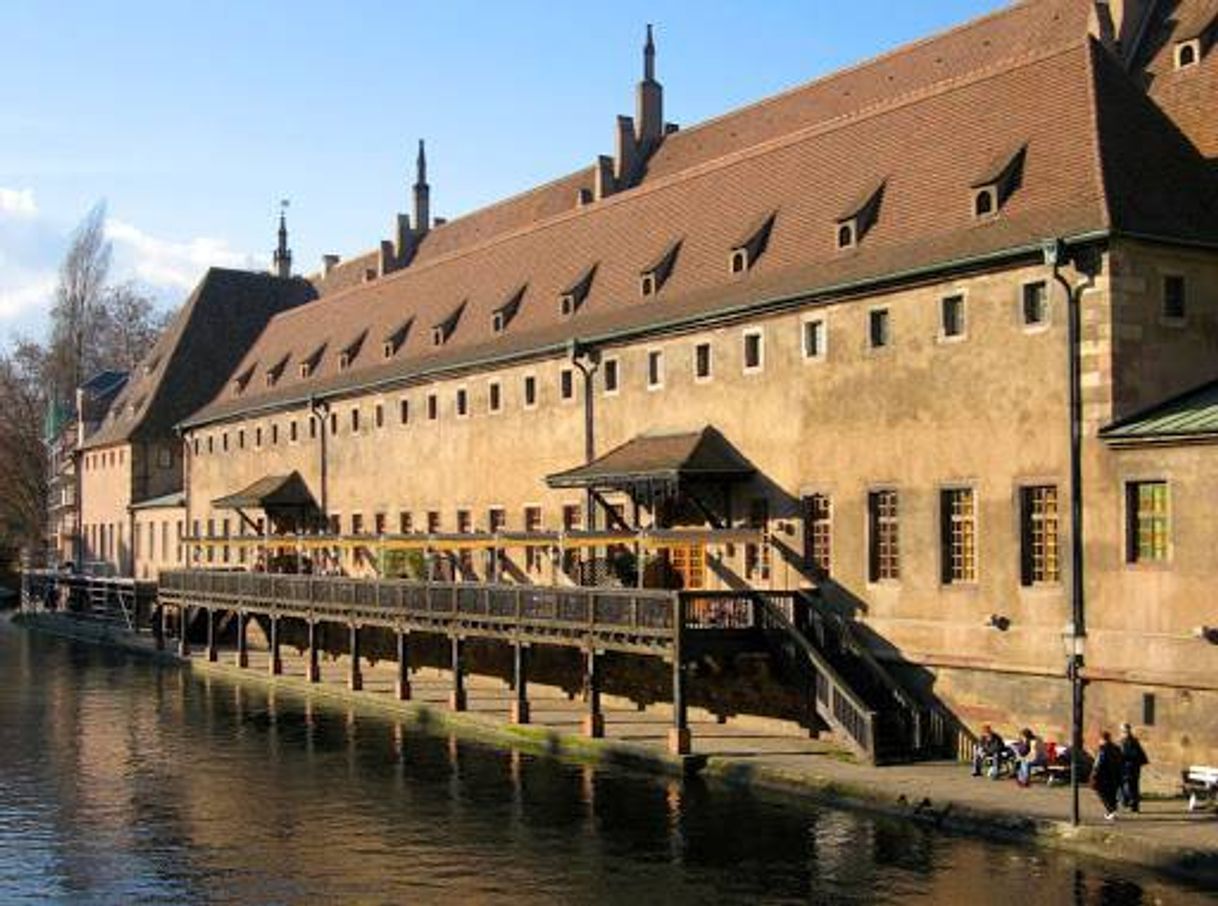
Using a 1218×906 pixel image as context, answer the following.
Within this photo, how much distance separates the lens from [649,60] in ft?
→ 218

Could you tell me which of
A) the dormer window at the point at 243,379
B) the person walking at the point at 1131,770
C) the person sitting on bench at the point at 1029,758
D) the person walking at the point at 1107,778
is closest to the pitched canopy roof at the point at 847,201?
the dormer window at the point at 243,379

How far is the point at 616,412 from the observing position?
131 ft

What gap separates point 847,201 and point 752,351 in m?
3.65

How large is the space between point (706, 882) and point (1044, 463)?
33.5 ft

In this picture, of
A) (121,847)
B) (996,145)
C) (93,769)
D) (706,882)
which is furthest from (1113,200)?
(93,769)

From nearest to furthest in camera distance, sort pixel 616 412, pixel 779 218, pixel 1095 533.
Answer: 1. pixel 1095 533
2. pixel 779 218
3. pixel 616 412

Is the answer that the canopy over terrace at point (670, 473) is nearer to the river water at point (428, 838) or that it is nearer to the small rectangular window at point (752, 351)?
the small rectangular window at point (752, 351)

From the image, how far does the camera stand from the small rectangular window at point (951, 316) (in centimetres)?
3011

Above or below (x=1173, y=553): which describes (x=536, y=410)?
above

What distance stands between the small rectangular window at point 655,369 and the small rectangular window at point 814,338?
17.5 ft

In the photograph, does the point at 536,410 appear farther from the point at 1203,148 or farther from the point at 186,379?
the point at 186,379

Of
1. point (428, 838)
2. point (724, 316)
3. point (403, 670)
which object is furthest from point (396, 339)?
point (428, 838)

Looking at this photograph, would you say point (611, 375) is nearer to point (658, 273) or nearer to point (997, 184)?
point (658, 273)

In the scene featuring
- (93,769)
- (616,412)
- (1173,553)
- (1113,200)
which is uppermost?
(1113,200)
